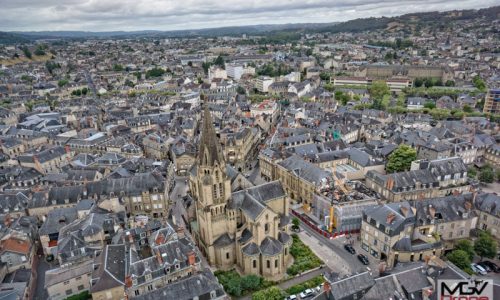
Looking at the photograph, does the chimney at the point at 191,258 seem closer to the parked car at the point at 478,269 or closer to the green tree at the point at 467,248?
the green tree at the point at 467,248

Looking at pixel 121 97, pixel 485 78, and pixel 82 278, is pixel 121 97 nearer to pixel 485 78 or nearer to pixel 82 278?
pixel 82 278

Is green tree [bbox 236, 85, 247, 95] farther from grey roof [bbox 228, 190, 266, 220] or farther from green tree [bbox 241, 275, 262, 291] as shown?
green tree [bbox 241, 275, 262, 291]

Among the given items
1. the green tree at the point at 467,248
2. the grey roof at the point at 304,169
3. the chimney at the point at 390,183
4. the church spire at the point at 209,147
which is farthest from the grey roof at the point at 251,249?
the chimney at the point at 390,183

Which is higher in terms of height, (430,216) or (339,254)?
(430,216)

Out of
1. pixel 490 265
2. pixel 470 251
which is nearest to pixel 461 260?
pixel 470 251


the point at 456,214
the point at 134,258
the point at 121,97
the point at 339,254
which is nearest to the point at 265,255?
the point at 339,254

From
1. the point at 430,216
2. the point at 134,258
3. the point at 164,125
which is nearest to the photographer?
the point at 134,258

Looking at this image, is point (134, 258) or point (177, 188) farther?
point (177, 188)
